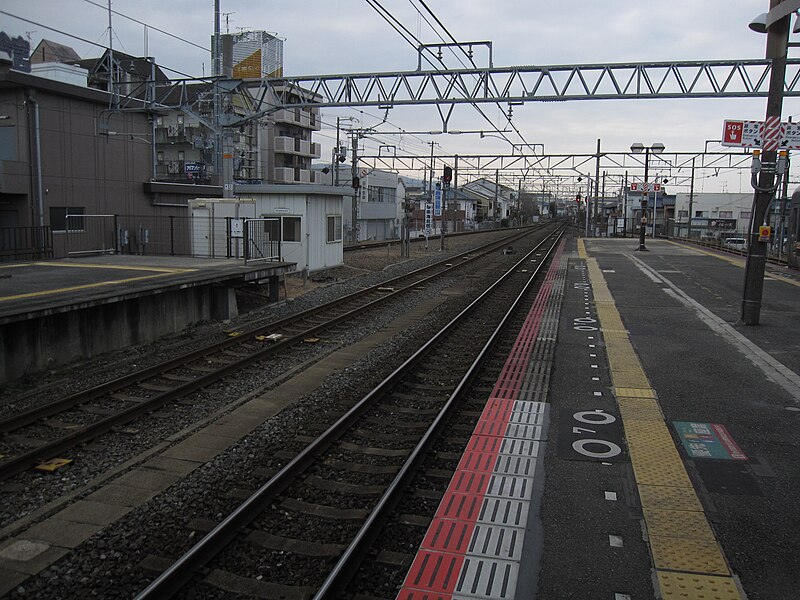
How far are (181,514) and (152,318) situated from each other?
779cm

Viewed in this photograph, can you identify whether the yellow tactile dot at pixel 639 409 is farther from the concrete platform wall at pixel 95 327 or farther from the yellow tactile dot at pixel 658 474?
the concrete platform wall at pixel 95 327

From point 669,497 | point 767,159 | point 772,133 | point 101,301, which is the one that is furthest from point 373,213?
point 669,497

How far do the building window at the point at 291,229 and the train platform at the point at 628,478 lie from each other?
11.1 m

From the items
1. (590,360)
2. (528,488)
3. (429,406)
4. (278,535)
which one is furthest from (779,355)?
(278,535)

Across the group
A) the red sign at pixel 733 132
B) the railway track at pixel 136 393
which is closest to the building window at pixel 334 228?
the railway track at pixel 136 393

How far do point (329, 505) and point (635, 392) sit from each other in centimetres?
468

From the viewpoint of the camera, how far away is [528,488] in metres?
5.59

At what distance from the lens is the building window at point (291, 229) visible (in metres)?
21.3

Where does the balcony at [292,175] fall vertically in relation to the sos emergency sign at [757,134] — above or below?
above

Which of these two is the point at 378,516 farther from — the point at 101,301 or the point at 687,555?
the point at 101,301

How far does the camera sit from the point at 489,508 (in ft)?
17.2

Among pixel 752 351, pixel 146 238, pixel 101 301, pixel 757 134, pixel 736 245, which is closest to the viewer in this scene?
pixel 101 301

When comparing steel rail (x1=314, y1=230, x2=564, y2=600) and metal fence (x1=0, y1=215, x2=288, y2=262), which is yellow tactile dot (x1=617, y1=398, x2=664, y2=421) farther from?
metal fence (x1=0, y1=215, x2=288, y2=262)

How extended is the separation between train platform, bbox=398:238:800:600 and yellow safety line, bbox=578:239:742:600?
13mm
